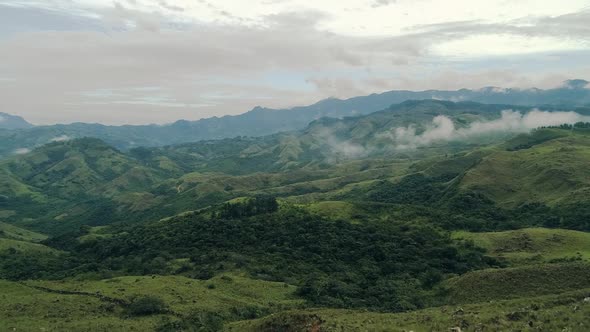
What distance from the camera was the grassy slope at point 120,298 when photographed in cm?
8356

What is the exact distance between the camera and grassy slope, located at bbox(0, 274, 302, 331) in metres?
83.6

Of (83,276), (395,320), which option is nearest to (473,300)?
(395,320)

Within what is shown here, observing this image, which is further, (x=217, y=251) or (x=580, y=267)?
(x=217, y=251)

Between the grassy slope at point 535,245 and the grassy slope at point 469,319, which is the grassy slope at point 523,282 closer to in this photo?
the grassy slope at point 469,319

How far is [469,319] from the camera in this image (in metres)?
56.9

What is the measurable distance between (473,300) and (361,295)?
86.4 ft

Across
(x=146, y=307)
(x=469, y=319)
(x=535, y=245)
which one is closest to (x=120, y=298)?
(x=146, y=307)

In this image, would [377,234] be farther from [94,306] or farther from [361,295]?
[94,306]

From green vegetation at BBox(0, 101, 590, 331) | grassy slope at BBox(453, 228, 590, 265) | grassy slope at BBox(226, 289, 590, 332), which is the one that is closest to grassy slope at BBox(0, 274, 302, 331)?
green vegetation at BBox(0, 101, 590, 331)

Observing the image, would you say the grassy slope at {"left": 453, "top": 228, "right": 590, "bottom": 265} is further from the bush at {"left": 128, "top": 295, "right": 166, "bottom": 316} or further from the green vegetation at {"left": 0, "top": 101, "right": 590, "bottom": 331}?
the bush at {"left": 128, "top": 295, "right": 166, "bottom": 316}

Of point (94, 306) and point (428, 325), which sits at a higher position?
point (428, 325)

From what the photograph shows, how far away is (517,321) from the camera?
2115 inches

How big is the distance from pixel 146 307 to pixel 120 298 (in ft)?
33.7

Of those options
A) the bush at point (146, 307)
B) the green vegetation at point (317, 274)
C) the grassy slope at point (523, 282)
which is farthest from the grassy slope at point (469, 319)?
the bush at point (146, 307)
